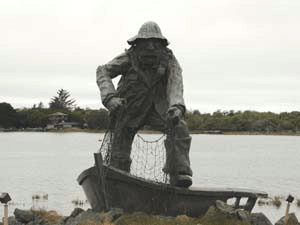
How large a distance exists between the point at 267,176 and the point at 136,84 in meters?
19.6

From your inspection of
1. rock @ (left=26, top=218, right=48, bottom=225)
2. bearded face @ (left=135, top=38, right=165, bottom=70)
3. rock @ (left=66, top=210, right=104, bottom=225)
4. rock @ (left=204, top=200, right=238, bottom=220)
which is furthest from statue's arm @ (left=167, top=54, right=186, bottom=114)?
rock @ (left=26, top=218, right=48, bottom=225)

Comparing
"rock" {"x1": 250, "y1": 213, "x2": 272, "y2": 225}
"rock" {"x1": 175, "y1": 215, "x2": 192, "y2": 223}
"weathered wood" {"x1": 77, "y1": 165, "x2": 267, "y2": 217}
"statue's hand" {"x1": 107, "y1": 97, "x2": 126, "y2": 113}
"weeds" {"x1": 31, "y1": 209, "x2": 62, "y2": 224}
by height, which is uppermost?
"statue's hand" {"x1": 107, "y1": 97, "x2": 126, "y2": 113}

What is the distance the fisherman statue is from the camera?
9.73 m

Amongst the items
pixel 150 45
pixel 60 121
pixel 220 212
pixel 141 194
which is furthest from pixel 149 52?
pixel 60 121

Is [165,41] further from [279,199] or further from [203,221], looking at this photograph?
[279,199]

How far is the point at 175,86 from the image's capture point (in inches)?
387

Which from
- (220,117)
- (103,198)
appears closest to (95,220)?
(103,198)

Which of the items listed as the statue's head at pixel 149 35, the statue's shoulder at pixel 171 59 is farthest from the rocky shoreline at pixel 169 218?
the statue's head at pixel 149 35

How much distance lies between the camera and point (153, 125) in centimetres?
1023

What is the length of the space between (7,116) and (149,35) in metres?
99.5

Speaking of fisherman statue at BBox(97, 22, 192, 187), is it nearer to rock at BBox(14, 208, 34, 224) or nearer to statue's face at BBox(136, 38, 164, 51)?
statue's face at BBox(136, 38, 164, 51)

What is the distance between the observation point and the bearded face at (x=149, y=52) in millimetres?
9812

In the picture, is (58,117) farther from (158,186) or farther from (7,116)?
(158,186)

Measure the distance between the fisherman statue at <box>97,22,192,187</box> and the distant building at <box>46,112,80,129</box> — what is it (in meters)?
104
